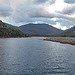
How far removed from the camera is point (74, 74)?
29.3 m

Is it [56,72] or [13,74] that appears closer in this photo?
[13,74]

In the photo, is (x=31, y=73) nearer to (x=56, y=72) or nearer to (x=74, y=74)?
(x=56, y=72)

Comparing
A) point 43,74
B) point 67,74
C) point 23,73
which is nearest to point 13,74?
point 23,73

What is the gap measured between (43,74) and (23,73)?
15.5 ft

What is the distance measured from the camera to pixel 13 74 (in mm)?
28672

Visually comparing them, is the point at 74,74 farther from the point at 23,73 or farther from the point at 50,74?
the point at 23,73

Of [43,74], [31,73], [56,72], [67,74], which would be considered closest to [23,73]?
[31,73]

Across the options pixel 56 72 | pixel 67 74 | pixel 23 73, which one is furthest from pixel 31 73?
pixel 67 74

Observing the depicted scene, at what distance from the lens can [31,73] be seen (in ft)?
97.0

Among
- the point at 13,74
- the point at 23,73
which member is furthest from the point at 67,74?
the point at 13,74

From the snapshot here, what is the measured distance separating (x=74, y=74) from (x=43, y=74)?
286 inches

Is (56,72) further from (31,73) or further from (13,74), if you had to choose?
(13,74)

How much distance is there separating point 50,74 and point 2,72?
1148 centimetres

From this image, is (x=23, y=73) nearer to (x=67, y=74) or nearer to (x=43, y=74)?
(x=43, y=74)
